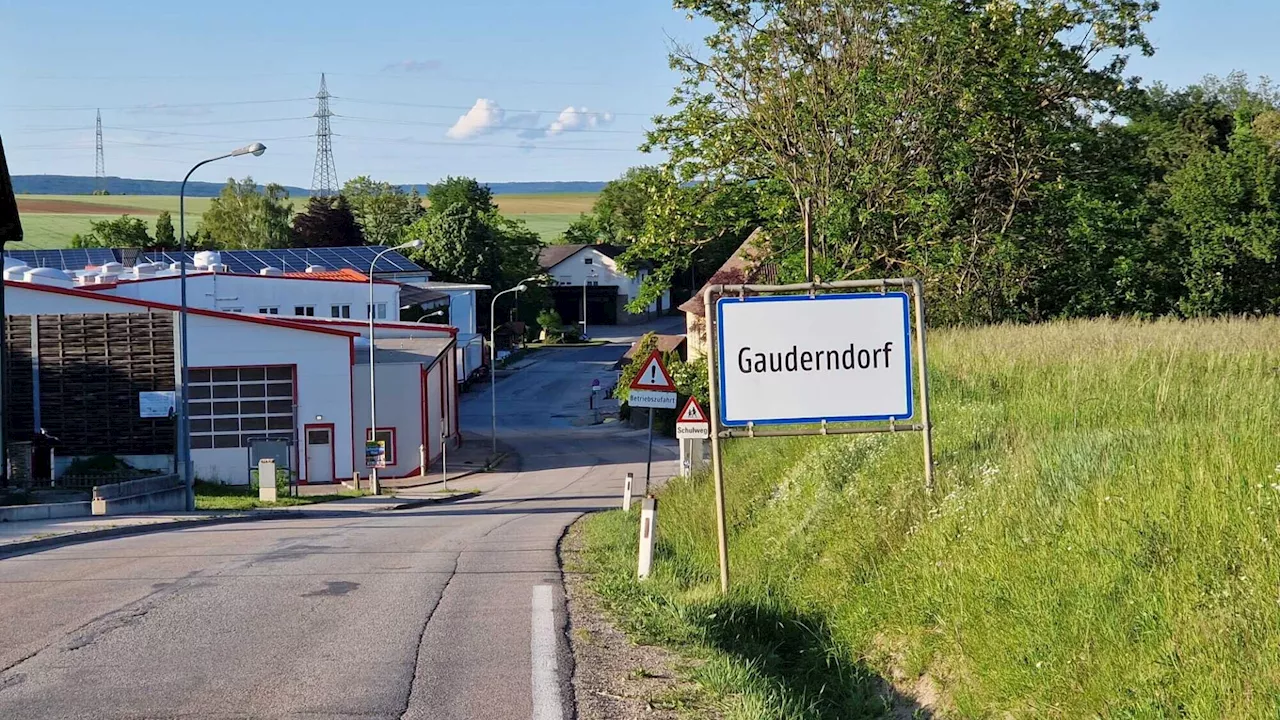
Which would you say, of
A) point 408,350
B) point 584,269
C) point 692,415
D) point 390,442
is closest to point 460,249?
point 584,269

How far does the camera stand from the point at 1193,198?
39.9 meters

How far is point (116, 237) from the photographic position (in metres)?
120

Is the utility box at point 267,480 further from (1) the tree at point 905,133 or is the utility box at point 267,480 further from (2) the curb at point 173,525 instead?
(1) the tree at point 905,133

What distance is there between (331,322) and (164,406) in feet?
49.6

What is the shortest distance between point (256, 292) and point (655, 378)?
164ft

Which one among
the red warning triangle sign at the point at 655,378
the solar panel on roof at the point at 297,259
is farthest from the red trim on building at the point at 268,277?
the red warning triangle sign at the point at 655,378

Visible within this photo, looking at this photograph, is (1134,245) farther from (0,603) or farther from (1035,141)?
(0,603)

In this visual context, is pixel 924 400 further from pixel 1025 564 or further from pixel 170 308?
pixel 170 308

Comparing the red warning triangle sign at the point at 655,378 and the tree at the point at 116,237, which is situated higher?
the tree at the point at 116,237

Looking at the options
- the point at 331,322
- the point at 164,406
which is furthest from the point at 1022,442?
the point at 331,322

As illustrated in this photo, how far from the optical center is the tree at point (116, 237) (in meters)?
120

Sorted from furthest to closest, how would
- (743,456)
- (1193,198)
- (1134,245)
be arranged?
(1193,198) → (1134,245) → (743,456)

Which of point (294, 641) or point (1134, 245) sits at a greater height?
point (1134, 245)

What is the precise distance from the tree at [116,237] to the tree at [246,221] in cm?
820
